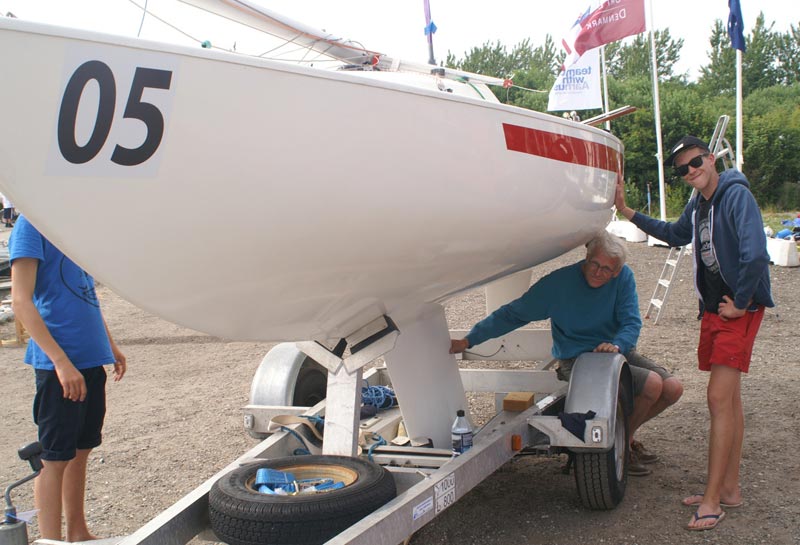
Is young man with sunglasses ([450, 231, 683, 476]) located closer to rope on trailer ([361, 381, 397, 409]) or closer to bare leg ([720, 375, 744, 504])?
bare leg ([720, 375, 744, 504])

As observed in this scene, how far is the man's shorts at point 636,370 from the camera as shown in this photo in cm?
418

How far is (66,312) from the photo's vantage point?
330cm

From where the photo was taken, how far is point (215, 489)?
2.90 meters

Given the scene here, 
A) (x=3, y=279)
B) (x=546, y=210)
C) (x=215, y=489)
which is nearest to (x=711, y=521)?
(x=546, y=210)

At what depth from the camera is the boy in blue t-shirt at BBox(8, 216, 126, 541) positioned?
3.09 meters

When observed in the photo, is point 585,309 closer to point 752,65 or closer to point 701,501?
point 701,501

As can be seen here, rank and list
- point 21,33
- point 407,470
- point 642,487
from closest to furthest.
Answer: point 21,33 < point 407,470 < point 642,487

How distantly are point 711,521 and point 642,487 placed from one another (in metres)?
0.61

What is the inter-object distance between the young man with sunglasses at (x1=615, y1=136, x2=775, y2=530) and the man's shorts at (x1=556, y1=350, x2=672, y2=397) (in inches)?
17.1

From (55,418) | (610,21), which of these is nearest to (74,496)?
(55,418)

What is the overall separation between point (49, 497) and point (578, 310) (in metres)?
2.59


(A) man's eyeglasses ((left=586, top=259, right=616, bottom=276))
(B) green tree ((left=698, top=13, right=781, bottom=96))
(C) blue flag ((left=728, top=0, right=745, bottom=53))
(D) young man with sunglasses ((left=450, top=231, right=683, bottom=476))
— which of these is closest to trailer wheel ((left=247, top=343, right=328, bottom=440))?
(D) young man with sunglasses ((left=450, top=231, right=683, bottom=476))

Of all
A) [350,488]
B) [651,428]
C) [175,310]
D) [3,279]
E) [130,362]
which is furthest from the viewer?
[3,279]

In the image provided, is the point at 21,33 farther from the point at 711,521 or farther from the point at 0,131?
the point at 711,521
